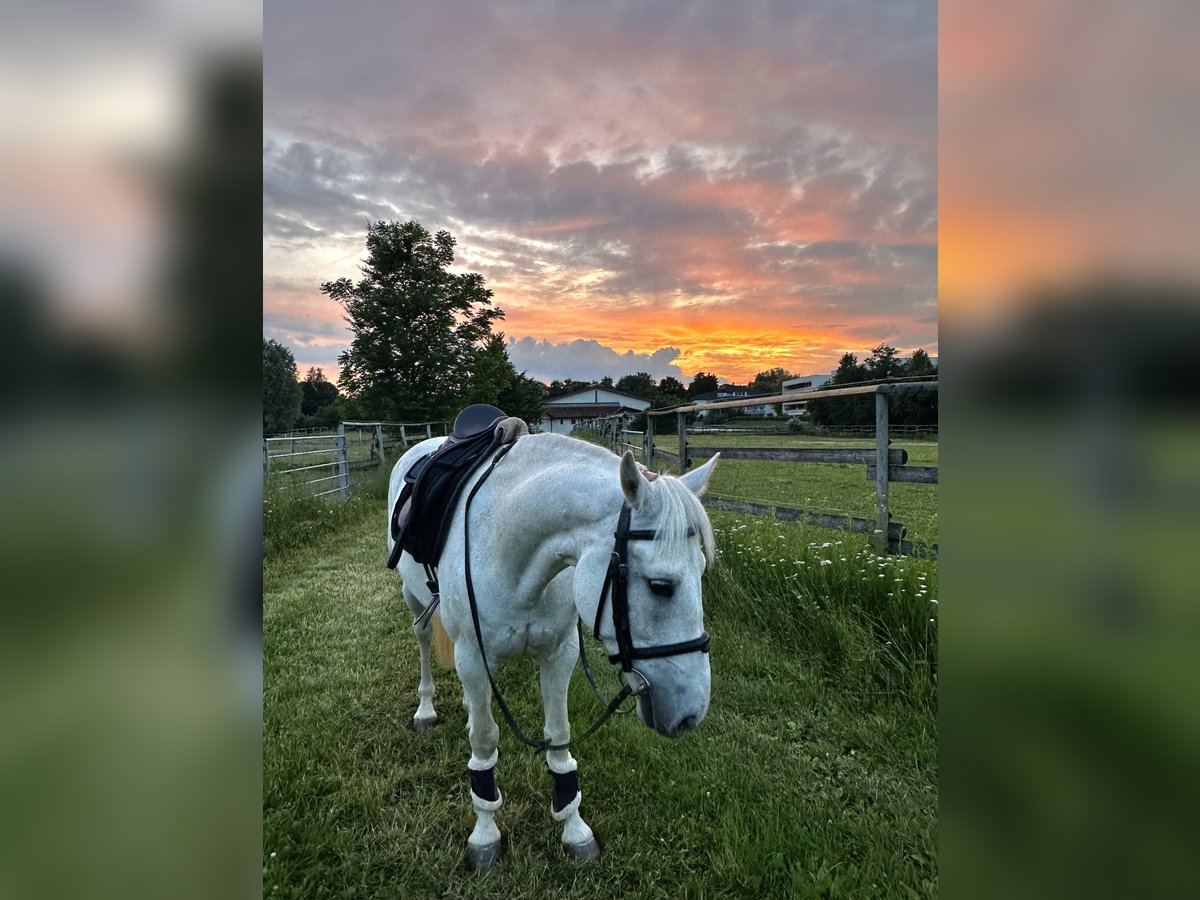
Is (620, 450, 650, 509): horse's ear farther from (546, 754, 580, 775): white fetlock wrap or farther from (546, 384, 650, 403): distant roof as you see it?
(546, 384, 650, 403): distant roof

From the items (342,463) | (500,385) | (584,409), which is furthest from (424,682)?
(584,409)

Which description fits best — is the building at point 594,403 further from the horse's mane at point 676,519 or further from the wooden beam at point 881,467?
the horse's mane at point 676,519

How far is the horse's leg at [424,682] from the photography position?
3.35m

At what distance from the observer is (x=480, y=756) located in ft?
7.89

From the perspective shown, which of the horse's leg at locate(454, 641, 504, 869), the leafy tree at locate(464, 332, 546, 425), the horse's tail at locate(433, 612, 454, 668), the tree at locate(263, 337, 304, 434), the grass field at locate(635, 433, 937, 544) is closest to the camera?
the tree at locate(263, 337, 304, 434)

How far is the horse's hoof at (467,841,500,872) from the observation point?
2.28 metres

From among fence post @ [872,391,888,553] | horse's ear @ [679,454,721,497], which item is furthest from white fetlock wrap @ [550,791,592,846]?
fence post @ [872,391,888,553]

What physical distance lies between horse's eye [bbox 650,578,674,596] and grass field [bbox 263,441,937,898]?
1344 millimetres

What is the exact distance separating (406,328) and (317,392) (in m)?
12.5

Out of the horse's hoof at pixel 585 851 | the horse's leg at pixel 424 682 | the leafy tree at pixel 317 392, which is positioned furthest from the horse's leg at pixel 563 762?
the leafy tree at pixel 317 392
